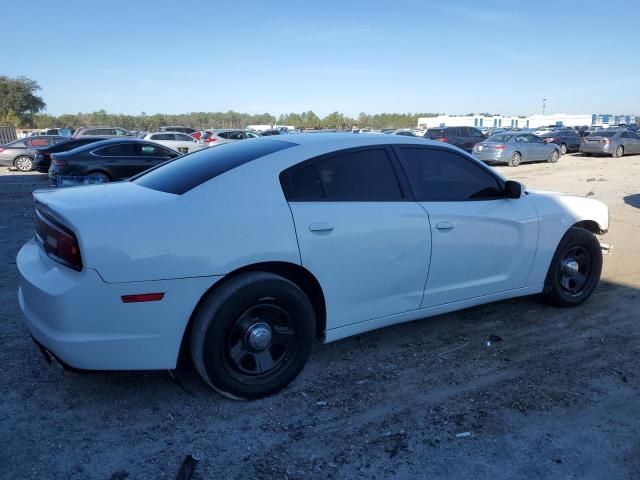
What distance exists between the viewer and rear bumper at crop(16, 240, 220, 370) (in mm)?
2674

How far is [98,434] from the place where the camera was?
2.82 metres

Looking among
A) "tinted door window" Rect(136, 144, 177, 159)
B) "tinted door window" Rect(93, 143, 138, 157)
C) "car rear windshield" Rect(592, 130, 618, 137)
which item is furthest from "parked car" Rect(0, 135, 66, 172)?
"car rear windshield" Rect(592, 130, 618, 137)

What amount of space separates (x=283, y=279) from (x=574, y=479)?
183cm

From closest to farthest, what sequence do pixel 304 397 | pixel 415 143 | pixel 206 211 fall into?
1. pixel 206 211
2. pixel 304 397
3. pixel 415 143

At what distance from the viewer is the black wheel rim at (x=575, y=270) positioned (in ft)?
15.3

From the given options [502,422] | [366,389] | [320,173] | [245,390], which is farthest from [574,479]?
[320,173]

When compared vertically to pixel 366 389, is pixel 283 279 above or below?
above

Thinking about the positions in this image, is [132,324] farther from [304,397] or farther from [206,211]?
[304,397]

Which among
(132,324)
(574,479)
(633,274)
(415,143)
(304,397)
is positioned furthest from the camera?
(633,274)

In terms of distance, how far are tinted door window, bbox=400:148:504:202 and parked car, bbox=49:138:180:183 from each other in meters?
10.4

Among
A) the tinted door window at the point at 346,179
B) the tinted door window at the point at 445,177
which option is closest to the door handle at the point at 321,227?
the tinted door window at the point at 346,179

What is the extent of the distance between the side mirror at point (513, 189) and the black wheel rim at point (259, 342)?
214 centimetres

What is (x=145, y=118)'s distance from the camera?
9438cm

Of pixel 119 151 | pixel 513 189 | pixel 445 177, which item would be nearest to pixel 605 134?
pixel 119 151
